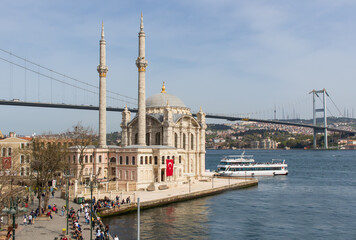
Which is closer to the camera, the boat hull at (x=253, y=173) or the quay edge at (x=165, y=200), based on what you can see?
the quay edge at (x=165, y=200)

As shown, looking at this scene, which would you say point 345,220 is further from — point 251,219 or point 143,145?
point 143,145

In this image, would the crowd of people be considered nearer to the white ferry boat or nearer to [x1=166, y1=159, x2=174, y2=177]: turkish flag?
[x1=166, y1=159, x2=174, y2=177]: turkish flag

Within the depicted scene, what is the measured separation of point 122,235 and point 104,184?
1483cm

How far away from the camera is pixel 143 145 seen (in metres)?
44.1

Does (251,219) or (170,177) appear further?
(170,177)

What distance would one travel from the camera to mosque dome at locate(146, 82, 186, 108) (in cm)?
5328

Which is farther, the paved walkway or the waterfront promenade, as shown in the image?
the waterfront promenade

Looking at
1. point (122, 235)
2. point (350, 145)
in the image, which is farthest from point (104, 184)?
point (350, 145)

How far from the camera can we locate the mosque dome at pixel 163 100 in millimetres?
53281

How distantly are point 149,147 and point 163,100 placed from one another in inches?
478

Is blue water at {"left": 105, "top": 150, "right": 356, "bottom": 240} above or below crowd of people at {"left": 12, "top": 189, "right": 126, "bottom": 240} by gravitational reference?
below

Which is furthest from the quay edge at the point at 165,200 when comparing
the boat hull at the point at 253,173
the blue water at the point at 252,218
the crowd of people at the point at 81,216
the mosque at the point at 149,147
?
the boat hull at the point at 253,173

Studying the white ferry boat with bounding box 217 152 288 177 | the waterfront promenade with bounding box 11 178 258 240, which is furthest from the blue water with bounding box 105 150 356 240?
the white ferry boat with bounding box 217 152 288 177

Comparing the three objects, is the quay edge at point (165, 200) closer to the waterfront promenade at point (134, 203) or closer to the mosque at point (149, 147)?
the waterfront promenade at point (134, 203)
